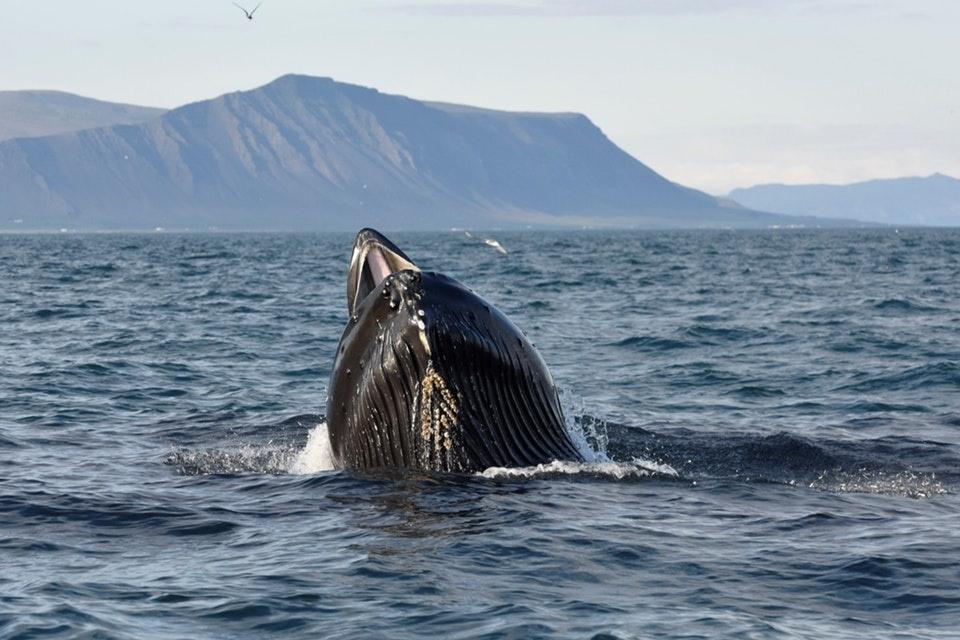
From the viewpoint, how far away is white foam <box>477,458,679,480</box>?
10461 millimetres

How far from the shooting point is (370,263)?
34.5ft

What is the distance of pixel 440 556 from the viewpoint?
8.77 meters

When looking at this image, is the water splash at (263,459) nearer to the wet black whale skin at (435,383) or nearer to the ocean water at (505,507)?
the ocean water at (505,507)

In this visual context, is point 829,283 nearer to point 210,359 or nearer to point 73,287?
point 73,287

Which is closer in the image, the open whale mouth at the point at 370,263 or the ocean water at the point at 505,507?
the ocean water at the point at 505,507

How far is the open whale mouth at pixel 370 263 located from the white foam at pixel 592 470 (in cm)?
154

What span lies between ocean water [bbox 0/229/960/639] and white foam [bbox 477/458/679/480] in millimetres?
30

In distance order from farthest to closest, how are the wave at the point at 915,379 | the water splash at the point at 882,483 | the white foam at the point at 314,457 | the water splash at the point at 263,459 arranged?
the wave at the point at 915,379 < the water splash at the point at 263,459 < the white foam at the point at 314,457 < the water splash at the point at 882,483

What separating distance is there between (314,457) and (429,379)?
291 centimetres

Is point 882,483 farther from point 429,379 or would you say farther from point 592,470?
point 429,379

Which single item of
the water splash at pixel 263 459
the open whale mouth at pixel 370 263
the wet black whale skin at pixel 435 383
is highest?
the open whale mouth at pixel 370 263

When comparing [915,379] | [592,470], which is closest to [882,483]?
[592,470]

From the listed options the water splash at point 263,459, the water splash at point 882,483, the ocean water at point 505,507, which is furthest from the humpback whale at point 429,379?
the water splash at point 882,483

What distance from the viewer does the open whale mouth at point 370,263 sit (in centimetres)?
1045
